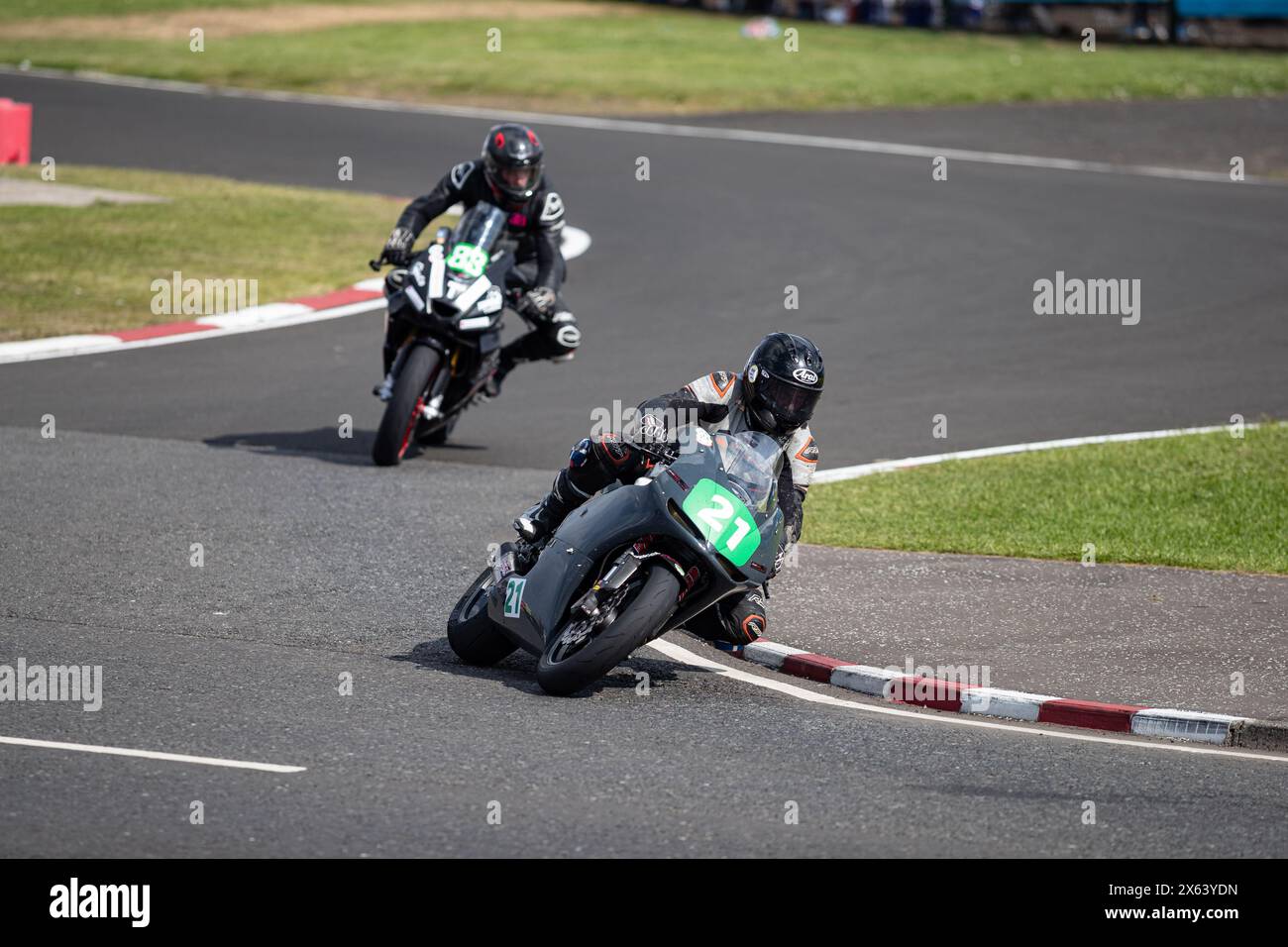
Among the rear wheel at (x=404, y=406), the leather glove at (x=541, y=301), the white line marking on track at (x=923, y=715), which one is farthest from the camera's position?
the leather glove at (x=541, y=301)

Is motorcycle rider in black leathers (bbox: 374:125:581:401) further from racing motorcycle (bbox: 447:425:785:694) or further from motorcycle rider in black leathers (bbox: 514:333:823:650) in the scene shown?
racing motorcycle (bbox: 447:425:785:694)

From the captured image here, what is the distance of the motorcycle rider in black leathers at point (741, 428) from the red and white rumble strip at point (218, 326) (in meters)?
8.65

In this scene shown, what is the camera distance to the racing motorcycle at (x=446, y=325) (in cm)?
1277

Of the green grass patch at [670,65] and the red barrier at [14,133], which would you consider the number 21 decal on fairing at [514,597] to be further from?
the green grass patch at [670,65]

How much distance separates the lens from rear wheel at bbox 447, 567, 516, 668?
28.6 feet

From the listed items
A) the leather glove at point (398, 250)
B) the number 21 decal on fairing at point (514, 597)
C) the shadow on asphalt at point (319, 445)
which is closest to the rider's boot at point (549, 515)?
the number 21 decal on fairing at point (514, 597)

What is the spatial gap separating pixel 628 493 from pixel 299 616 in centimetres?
213

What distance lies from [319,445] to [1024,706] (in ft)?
21.3

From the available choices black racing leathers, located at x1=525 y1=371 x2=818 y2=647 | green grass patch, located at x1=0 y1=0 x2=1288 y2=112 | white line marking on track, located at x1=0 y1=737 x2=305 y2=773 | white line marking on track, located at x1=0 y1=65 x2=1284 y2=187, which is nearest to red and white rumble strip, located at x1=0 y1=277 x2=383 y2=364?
black racing leathers, located at x1=525 y1=371 x2=818 y2=647

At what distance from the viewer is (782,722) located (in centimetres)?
810

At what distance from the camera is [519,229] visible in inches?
539

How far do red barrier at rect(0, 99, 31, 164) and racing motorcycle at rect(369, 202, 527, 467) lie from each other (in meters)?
13.6

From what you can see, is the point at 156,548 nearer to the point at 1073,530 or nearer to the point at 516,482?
the point at 516,482

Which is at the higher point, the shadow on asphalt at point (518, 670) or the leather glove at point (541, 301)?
the leather glove at point (541, 301)
